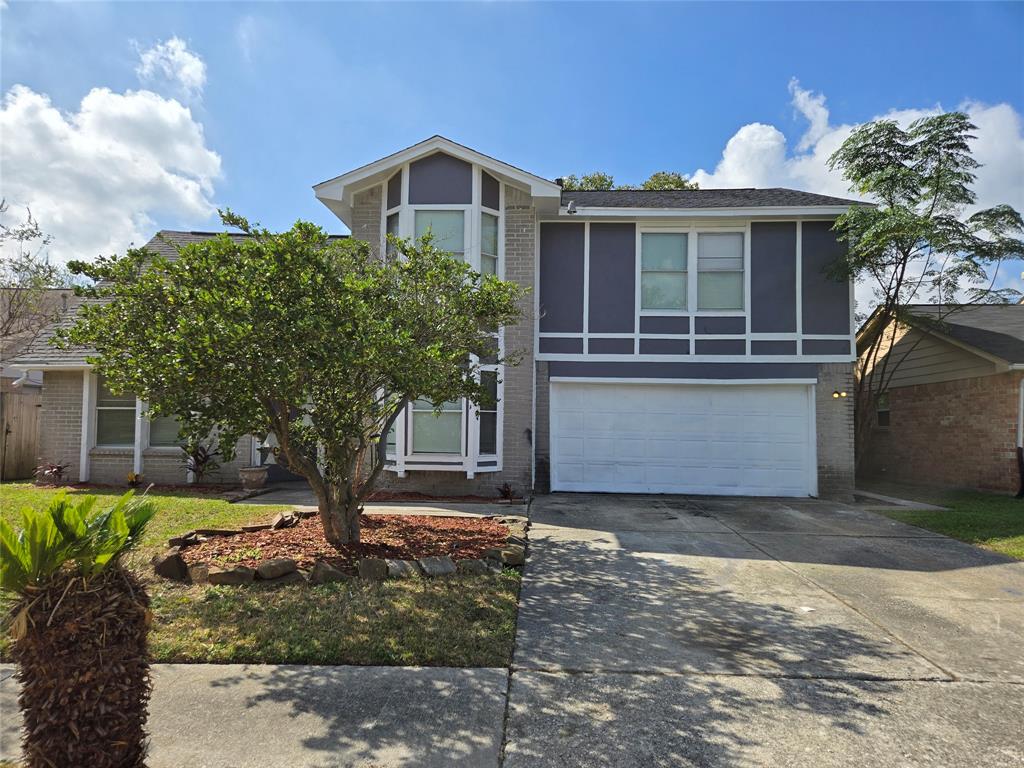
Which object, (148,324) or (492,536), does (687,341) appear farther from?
(148,324)

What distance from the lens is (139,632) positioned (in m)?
2.37

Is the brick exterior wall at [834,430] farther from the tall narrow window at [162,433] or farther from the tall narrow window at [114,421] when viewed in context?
the tall narrow window at [114,421]

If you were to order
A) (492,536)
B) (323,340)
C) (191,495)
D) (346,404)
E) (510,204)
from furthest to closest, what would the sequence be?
(510,204), (191,495), (492,536), (346,404), (323,340)

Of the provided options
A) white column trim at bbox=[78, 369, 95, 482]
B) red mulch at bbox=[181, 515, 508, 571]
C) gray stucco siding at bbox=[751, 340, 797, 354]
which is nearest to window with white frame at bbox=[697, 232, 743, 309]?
gray stucco siding at bbox=[751, 340, 797, 354]

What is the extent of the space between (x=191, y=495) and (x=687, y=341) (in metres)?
9.39

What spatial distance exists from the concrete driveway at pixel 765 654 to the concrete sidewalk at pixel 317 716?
0.80 ft

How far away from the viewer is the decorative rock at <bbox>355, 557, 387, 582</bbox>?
5254mm

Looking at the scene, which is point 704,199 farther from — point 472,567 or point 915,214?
point 472,567

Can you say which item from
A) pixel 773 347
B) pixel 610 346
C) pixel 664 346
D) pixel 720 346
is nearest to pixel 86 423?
pixel 610 346

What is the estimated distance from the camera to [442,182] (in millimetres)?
10445

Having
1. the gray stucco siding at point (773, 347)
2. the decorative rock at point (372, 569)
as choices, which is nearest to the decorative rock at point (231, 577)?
the decorative rock at point (372, 569)

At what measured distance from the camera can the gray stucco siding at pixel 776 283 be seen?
11422 millimetres

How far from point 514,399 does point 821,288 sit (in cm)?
639

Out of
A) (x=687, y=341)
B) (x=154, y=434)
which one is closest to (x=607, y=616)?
(x=687, y=341)
